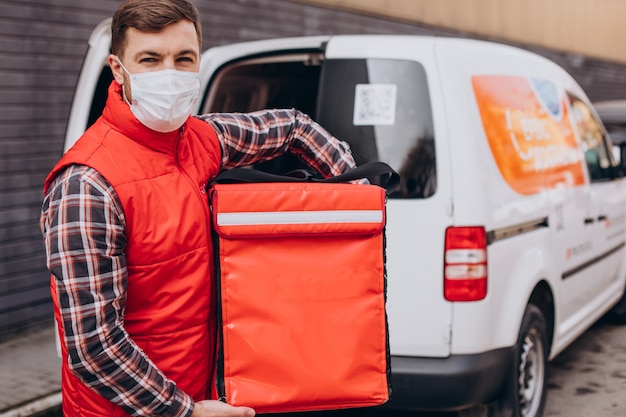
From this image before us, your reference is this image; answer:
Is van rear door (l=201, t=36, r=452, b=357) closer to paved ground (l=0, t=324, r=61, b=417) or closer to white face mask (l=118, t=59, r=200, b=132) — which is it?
white face mask (l=118, t=59, r=200, b=132)

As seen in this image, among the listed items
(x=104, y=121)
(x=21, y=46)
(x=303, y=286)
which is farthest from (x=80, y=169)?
(x=21, y=46)

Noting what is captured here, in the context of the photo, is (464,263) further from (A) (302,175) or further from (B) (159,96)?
(B) (159,96)

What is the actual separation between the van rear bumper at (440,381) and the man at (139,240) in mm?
1742

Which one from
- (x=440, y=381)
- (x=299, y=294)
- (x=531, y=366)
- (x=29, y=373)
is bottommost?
(x=29, y=373)

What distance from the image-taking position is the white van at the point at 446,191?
3.80 m

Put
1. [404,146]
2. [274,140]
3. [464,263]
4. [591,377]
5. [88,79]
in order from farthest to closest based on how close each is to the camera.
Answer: [591,377], [404,146], [464,263], [88,79], [274,140]

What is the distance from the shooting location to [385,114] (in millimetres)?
3938

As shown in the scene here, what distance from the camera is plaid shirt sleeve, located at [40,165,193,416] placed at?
191 centimetres

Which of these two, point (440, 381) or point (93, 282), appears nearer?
point (93, 282)

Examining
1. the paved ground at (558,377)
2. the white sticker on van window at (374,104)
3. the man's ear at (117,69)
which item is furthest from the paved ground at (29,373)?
the man's ear at (117,69)

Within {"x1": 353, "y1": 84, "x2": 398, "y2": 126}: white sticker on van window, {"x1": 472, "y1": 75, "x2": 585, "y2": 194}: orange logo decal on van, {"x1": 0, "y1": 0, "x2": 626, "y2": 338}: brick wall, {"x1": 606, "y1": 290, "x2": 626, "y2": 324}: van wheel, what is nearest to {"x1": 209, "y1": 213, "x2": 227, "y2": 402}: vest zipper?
{"x1": 353, "y1": 84, "x2": 398, "y2": 126}: white sticker on van window

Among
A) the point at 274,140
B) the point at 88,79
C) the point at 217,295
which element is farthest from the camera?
the point at 88,79

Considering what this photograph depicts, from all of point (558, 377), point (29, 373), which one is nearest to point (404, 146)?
point (558, 377)

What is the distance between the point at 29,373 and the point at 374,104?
3088mm
